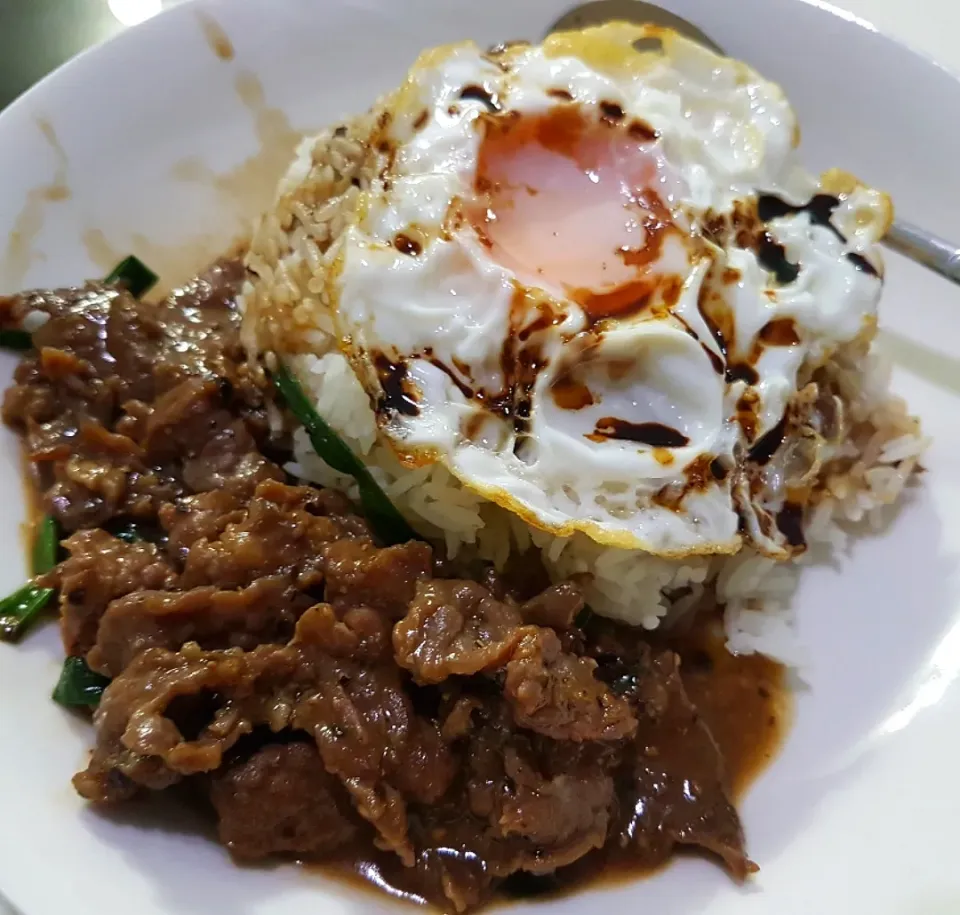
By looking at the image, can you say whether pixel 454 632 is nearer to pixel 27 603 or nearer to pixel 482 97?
pixel 27 603

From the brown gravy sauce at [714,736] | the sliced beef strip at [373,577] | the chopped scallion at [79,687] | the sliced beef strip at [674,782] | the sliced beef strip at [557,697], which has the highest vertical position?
the sliced beef strip at [373,577]

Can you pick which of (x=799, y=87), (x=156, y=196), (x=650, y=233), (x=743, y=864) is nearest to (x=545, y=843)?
(x=743, y=864)

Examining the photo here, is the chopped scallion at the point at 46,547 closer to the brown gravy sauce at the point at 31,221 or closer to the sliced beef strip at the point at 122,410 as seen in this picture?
the sliced beef strip at the point at 122,410

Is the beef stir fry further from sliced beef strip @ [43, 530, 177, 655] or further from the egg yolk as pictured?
the egg yolk

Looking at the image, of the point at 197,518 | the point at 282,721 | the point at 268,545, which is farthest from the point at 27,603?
the point at 282,721

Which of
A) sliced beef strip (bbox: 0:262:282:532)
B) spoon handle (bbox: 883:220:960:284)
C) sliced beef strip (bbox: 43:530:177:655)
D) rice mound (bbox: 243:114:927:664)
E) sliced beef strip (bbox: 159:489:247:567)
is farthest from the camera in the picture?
spoon handle (bbox: 883:220:960:284)

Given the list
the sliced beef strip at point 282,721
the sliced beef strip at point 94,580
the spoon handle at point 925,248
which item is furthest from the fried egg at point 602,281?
the sliced beef strip at point 94,580

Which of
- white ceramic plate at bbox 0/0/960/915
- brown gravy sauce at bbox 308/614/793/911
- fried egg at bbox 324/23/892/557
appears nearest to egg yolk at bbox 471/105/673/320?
fried egg at bbox 324/23/892/557

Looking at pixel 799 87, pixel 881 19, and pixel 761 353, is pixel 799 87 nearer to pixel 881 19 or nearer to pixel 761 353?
pixel 881 19
